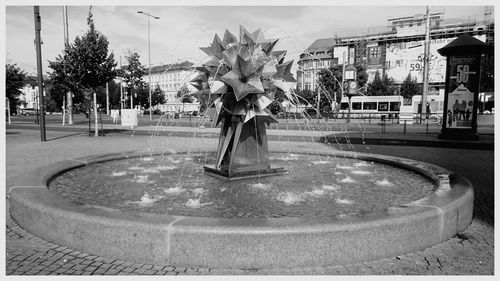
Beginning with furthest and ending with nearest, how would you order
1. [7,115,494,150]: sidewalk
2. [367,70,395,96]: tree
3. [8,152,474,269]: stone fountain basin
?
[367,70,395,96]: tree
[7,115,494,150]: sidewalk
[8,152,474,269]: stone fountain basin

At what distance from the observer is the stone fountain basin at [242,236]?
3771 millimetres

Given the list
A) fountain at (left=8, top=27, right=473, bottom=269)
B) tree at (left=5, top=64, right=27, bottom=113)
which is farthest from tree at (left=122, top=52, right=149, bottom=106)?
fountain at (left=8, top=27, right=473, bottom=269)

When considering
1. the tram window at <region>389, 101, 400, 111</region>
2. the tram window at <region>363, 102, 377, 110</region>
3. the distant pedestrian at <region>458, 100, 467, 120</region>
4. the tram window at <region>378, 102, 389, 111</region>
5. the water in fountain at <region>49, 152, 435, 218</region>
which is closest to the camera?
the water in fountain at <region>49, 152, 435, 218</region>

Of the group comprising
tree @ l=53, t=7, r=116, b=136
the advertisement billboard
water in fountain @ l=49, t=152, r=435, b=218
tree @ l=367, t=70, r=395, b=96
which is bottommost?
water in fountain @ l=49, t=152, r=435, b=218

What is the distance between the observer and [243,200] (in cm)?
557

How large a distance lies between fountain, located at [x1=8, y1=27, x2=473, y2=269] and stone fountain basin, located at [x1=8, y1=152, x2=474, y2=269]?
0.01 metres

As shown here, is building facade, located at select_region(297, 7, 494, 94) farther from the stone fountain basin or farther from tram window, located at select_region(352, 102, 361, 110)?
the stone fountain basin

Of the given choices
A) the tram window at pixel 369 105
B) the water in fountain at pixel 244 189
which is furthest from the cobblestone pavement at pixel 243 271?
the tram window at pixel 369 105

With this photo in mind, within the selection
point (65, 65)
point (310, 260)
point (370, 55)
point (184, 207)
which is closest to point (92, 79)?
point (65, 65)

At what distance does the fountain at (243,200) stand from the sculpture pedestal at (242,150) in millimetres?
19

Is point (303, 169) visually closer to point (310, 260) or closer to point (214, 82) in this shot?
point (214, 82)

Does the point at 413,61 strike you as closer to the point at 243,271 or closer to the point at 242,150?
Answer: the point at 242,150

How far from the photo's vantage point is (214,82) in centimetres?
663

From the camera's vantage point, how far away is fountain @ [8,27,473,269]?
12.5 ft
